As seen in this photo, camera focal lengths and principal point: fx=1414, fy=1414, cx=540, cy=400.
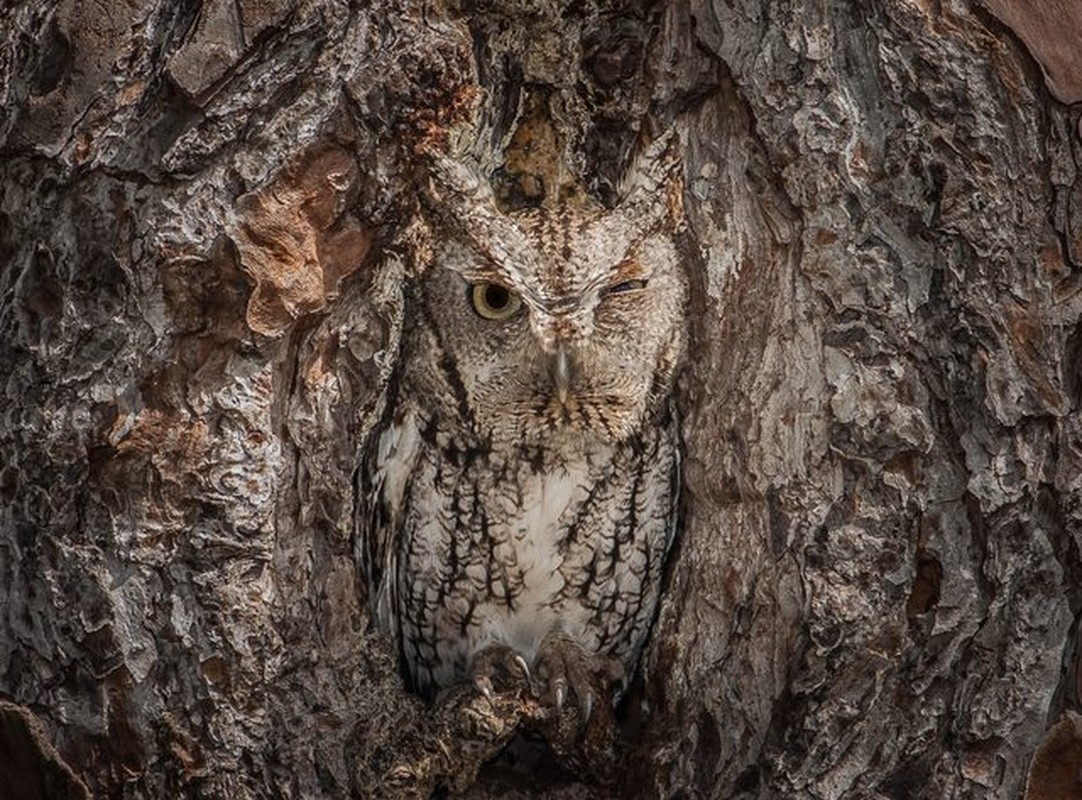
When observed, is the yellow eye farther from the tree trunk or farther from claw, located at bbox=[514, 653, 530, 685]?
claw, located at bbox=[514, 653, 530, 685]

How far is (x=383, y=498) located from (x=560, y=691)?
49 cm

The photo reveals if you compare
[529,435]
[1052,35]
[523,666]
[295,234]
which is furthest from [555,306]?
[1052,35]

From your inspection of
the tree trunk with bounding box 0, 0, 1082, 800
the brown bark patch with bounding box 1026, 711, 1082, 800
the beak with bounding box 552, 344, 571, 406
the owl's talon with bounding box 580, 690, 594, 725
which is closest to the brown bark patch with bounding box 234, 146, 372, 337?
the tree trunk with bounding box 0, 0, 1082, 800

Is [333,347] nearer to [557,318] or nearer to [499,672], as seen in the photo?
[557,318]

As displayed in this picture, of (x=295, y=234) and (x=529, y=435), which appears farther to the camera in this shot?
(x=529, y=435)

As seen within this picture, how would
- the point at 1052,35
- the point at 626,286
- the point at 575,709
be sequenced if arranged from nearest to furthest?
the point at 1052,35 < the point at 626,286 < the point at 575,709

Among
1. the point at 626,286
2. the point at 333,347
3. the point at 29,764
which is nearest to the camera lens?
the point at 29,764

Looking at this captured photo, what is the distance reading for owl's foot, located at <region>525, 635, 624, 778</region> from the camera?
255 cm

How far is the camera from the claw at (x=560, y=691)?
258 cm

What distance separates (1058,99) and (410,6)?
992mm

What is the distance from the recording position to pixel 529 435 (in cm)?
262

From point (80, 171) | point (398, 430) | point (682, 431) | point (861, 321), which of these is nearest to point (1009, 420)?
point (861, 321)

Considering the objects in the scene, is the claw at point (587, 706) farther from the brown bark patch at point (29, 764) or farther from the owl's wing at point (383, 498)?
the brown bark patch at point (29, 764)

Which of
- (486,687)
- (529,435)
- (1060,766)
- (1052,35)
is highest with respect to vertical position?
(1052,35)
